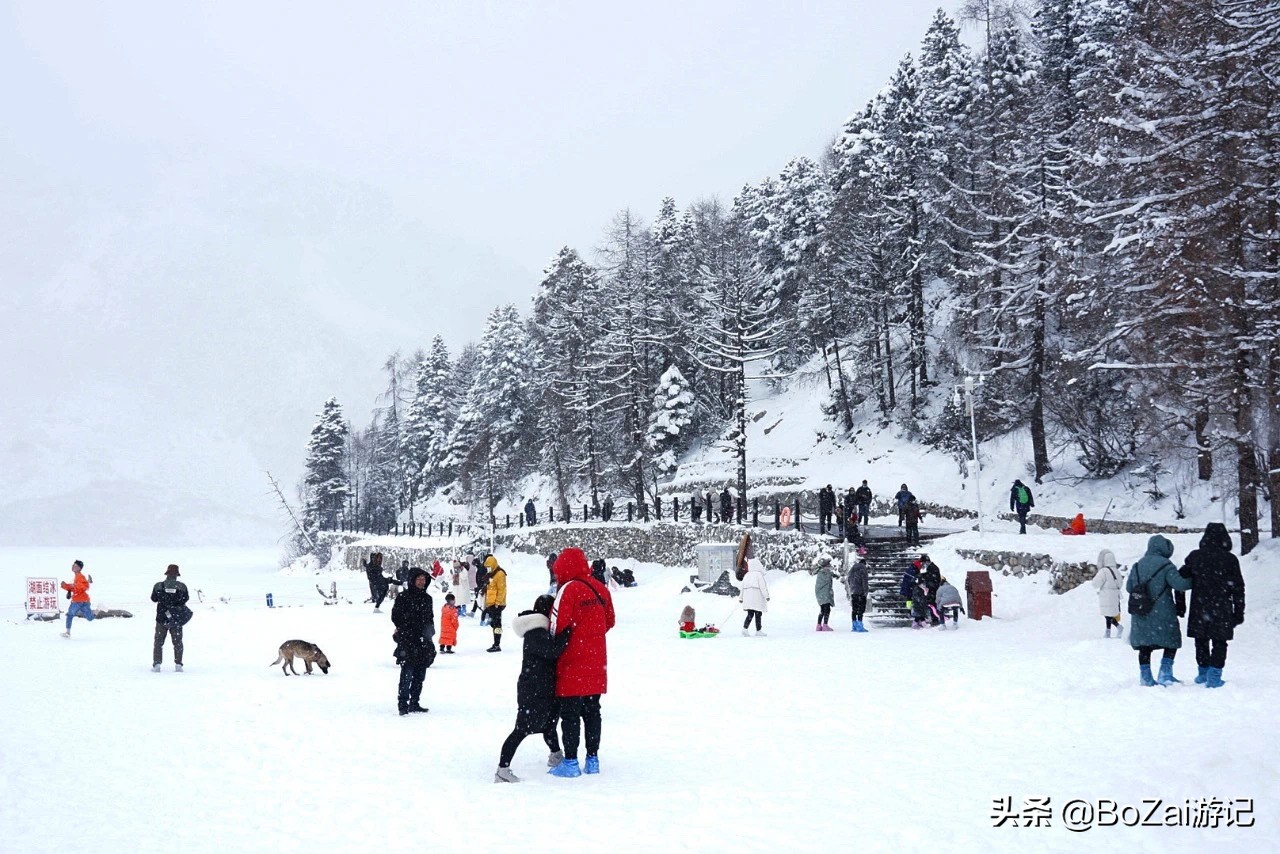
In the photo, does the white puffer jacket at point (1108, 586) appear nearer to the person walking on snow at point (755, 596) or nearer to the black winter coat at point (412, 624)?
the person walking on snow at point (755, 596)

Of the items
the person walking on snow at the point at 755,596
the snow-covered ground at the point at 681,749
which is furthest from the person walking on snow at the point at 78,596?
the person walking on snow at the point at 755,596

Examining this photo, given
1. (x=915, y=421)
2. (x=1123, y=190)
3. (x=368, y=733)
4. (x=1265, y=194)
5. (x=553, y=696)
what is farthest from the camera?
(x=915, y=421)

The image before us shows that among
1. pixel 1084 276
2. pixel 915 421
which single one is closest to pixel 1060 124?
pixel 1084 276

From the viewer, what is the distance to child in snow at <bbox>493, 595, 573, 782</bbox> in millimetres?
7453

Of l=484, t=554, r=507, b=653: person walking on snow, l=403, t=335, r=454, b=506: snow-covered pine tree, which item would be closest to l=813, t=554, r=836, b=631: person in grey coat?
l=484, t=554, r=507, b=653: person walking on snow

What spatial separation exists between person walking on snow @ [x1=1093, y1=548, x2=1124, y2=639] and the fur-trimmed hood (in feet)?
35.6

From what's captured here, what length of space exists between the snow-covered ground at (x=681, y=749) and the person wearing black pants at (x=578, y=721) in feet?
0.87

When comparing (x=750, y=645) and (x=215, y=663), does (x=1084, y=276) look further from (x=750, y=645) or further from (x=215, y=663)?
(x=215, y=663)

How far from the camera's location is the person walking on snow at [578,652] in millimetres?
7477

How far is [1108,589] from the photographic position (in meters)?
15.1

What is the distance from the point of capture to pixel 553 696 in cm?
760

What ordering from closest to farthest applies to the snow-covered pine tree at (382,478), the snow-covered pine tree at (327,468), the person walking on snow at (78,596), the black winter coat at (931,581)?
the black winter coat at (931,581) < the person walking on snow at (78,596) < the snow-covered pine tree at (327,468) < the snow-covered pine tree at (382,478)

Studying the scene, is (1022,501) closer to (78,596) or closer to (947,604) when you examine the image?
(947,604)

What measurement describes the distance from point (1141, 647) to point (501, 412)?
5079cm
